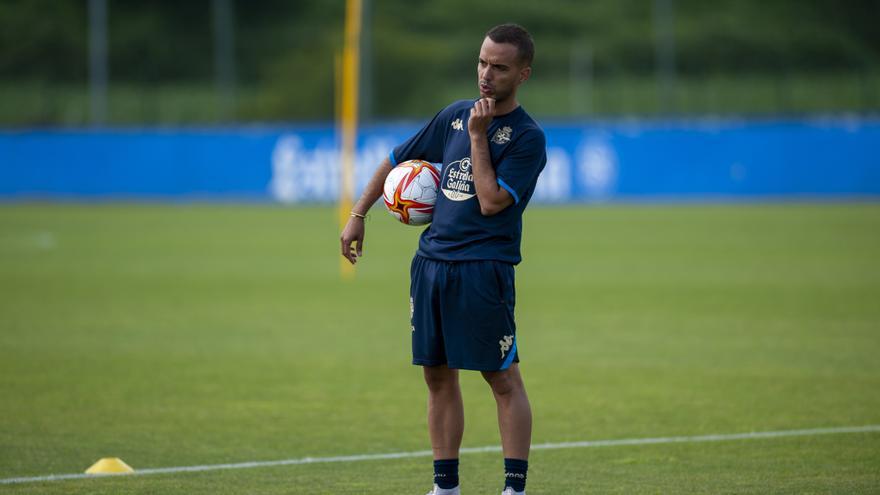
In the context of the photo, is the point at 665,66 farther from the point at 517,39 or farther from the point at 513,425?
the point at 513,425

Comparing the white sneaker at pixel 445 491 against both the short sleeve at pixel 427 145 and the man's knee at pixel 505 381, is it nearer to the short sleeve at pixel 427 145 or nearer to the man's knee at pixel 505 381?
the man's knee at pixel 505 381

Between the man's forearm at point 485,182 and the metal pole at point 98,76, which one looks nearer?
the man's forearm at point 485,182

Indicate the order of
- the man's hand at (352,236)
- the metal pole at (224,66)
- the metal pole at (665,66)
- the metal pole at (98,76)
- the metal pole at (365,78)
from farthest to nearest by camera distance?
the metal pole at (224,66) < the metal pole at (665,66) < the metal pole at (365,78) < the metal pole at (98,76) < the man's hand at (352,236)

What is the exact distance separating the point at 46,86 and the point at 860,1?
35177 mm

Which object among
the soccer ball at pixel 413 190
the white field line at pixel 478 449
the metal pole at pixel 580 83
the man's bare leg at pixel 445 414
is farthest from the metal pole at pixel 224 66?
the man's bare leg at pixel 445 414

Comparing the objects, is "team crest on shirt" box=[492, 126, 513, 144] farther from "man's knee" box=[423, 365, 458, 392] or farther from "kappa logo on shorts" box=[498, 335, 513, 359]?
"man's knee" box=[423, 365, 458, 392]

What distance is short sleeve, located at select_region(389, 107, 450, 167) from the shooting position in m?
6.14

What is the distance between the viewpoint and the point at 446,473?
19.9ft

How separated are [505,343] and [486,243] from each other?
1.51 ft

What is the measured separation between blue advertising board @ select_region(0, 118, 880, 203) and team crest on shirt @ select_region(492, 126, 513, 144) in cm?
2674

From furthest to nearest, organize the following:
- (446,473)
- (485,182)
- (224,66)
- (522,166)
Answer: (224,66), (446,473), (522,166), (485,182)

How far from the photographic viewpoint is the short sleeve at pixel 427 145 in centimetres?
614

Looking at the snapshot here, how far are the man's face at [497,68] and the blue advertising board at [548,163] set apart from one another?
26.8 m

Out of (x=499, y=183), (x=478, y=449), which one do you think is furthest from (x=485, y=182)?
(x=478, y=449)
